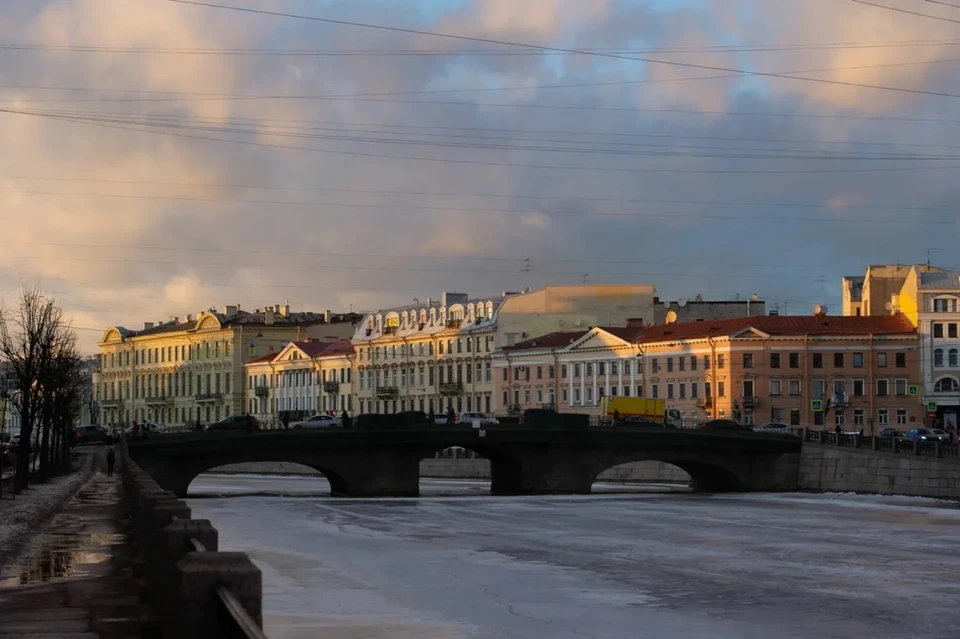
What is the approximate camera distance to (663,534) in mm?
50656

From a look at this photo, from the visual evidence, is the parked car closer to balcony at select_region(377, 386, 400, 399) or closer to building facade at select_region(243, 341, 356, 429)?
building facade at select_region(243, 341, 356, 429)

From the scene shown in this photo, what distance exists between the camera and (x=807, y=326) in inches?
4496

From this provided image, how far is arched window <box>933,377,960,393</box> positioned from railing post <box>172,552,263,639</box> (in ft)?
352

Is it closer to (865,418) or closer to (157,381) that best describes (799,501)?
(865,418)

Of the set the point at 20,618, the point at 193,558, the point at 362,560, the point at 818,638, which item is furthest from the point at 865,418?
the point at 193,558

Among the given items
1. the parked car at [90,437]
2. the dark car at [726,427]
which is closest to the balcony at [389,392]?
the parked car at [90,437]

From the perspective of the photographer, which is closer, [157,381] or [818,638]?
[818,638]

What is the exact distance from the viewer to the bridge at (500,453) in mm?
80000

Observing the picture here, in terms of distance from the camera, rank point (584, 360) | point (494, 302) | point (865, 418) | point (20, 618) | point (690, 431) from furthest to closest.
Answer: point (494, 302)
point (584, 360)
point (865, 418)
point (690, 431)
point (20, 618)

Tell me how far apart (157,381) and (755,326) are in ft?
288

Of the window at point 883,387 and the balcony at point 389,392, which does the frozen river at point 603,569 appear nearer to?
the window at point 883,387

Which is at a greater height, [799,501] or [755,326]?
[755,326]


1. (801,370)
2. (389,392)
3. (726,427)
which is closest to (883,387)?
(801,370)

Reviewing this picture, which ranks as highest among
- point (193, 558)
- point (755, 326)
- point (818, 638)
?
point (755, 326)
